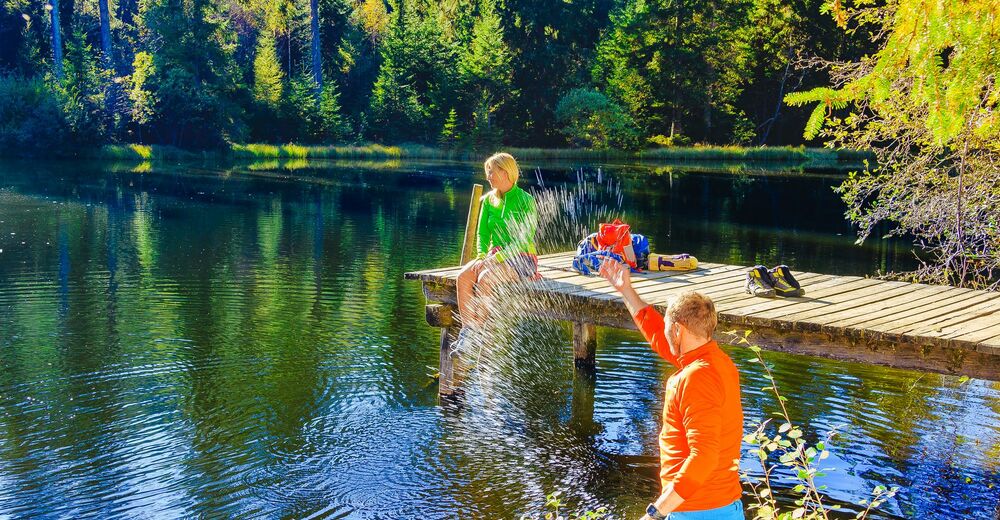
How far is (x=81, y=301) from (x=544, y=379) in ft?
26.7

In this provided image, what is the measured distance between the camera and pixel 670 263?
A: 36.1 ft

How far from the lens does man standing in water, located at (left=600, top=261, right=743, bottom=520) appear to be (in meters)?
4.48

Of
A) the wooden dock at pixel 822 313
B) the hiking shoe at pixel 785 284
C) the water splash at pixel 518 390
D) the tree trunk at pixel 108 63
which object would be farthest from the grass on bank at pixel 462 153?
the hiking shoe at pixel 785 284

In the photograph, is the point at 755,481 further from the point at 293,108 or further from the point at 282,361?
the point at 293,108

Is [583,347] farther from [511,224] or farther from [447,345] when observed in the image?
[511,224]

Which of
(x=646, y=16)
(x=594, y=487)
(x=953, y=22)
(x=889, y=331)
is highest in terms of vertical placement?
(x=646, y=16)

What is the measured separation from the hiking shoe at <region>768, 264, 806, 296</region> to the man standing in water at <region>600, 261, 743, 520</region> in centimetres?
501

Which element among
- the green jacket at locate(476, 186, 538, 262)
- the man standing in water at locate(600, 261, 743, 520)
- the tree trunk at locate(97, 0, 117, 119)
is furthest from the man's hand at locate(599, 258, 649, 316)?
the tree trunk at locate(97, 0, 117, 119)

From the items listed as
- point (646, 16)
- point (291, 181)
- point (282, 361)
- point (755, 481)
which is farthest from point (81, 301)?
point (646, 16)

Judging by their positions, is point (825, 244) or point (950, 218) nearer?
point (950, 218)

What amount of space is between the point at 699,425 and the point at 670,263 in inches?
261

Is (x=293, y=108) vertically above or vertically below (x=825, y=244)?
above

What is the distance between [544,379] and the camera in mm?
12016

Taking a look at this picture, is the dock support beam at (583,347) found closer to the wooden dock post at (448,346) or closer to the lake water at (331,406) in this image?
the lake water at (331,406)
